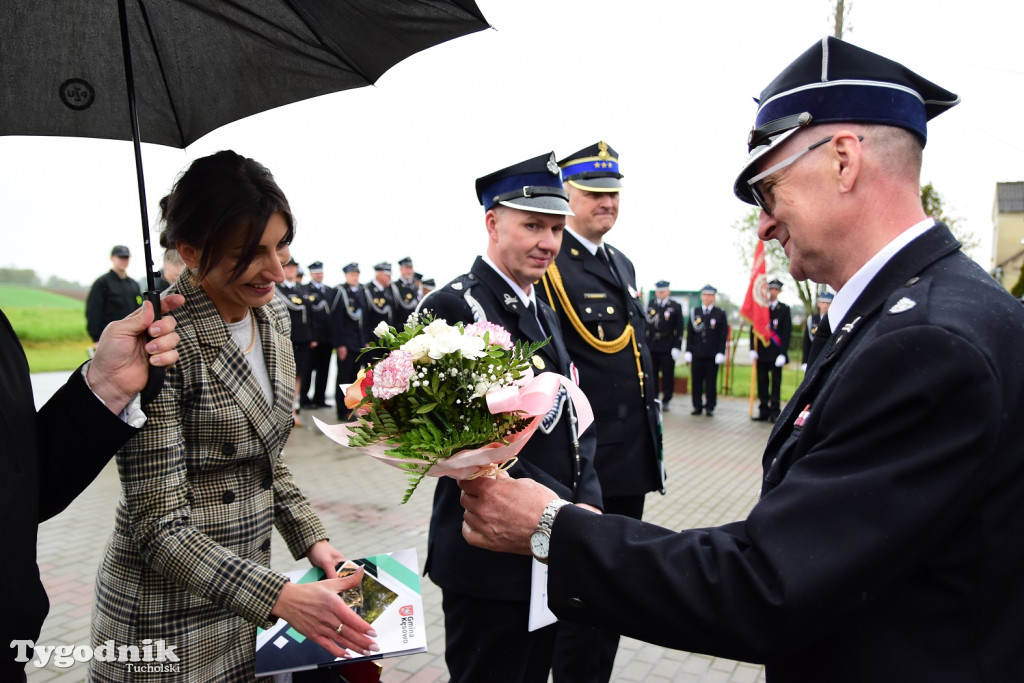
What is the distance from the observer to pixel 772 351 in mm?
12406

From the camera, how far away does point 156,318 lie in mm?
1681

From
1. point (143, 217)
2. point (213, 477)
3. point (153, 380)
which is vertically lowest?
point (213, 477)

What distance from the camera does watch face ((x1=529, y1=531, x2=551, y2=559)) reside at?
4.78 ft

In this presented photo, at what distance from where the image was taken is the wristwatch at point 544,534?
4.77 ft

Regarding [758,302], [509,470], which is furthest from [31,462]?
[758,302]

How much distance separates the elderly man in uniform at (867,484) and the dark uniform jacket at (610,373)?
192 cm

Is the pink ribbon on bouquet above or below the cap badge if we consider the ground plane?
below

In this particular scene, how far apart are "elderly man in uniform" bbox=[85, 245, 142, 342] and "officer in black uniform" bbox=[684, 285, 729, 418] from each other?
10.0 meters

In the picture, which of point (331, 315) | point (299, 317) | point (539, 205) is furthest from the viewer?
point (331, 315)

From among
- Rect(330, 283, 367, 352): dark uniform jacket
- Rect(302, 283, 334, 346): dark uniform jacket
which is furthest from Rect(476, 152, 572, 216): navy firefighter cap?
Rect(302, 283, 334, 346): dark uniform jacket

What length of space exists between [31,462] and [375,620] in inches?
37.0

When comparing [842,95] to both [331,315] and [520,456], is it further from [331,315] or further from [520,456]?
[331,315]

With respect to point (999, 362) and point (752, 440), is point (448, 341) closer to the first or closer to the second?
point (999, 362)

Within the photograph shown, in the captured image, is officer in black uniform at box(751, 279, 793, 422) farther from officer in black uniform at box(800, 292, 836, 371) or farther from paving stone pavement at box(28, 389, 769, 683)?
paving stone pavement at box(28, 389, 769, 683)
